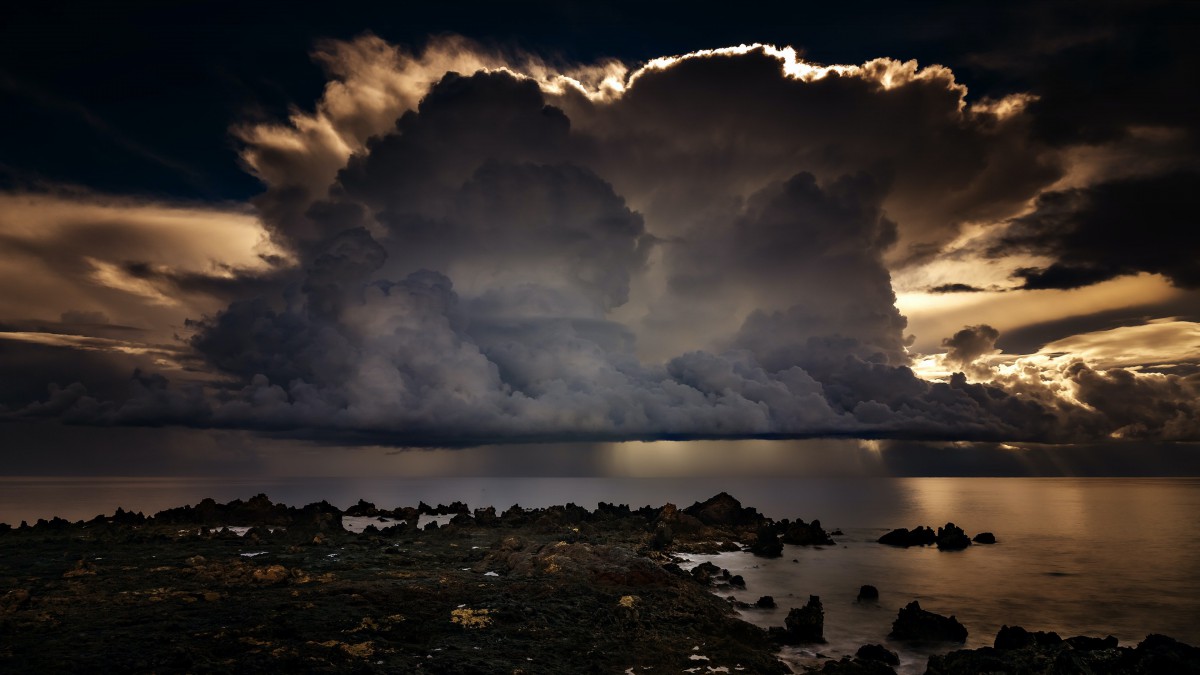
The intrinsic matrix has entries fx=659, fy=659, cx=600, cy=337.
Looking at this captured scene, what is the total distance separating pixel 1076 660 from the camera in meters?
21.2

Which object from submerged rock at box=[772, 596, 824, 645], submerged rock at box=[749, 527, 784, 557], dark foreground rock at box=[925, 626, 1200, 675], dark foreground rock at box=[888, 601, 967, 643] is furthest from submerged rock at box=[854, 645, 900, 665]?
submerged rock at box=[749, 527, 784, 557]

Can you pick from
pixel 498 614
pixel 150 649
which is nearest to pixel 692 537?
pixel 498 614

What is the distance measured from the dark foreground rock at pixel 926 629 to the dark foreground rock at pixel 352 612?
8.09 meters

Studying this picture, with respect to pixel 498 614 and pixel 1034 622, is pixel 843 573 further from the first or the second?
pixel 498 614

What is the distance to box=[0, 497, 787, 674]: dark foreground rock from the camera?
66.6 feet

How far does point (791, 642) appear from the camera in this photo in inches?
1156

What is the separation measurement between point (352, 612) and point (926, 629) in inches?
1046

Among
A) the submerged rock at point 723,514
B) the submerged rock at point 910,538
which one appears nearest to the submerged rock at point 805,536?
the submerged rock at point 723,514

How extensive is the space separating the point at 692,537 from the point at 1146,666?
49.1 m

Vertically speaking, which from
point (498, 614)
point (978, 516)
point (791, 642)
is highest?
point (498, 614)

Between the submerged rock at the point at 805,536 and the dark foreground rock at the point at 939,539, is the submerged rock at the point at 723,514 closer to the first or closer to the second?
the submerged rock at the point at 805,536

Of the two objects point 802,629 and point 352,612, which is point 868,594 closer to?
point 802,629

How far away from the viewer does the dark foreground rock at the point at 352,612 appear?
800 inches

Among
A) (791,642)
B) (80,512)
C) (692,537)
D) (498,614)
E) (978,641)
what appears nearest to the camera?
(498,614)
